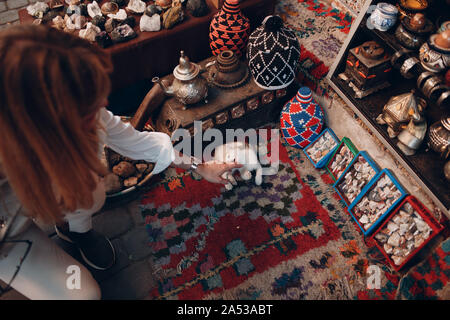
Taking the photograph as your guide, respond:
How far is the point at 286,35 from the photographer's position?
2.40m

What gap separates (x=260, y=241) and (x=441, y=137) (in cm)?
143

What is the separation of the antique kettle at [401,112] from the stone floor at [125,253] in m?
2.05

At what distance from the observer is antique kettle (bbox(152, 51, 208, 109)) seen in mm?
2266

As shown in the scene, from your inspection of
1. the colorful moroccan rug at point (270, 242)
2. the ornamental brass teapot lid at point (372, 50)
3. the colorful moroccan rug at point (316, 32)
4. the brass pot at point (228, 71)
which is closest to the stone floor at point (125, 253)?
the colorful moroccan rug at point (270, 242)

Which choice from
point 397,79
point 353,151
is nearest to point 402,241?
point 353,151

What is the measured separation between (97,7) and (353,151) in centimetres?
267

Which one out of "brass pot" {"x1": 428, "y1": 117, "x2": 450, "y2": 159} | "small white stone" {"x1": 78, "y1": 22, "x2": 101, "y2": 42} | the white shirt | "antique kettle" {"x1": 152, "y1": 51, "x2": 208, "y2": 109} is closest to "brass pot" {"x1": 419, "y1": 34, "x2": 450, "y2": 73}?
"brass pot" {"x1": 428, "y1": 117, "x2": 450, "y2": 159}

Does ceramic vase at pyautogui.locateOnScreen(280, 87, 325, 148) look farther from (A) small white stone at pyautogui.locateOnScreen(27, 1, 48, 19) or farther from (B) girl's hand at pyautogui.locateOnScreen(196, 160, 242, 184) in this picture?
(A) small white stone at pyautogui.locateOnScreen(27, 1, 48, 19)

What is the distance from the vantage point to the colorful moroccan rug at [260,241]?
2.15 metres

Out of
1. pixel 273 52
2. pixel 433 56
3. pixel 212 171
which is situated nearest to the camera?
pixel 433 56

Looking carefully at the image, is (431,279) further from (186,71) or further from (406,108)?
(186,71)

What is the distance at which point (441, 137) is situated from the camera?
6.31ft

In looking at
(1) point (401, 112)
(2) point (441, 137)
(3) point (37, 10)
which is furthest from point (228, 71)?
(3) point (37, 10)
